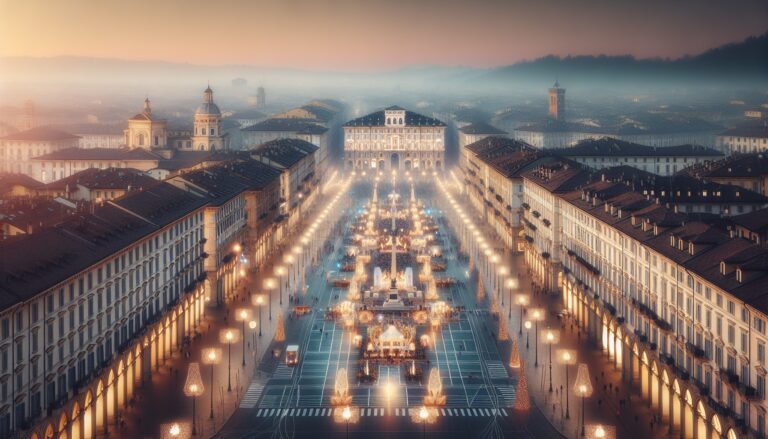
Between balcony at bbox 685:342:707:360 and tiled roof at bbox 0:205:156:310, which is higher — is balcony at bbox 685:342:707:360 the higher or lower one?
the lower one

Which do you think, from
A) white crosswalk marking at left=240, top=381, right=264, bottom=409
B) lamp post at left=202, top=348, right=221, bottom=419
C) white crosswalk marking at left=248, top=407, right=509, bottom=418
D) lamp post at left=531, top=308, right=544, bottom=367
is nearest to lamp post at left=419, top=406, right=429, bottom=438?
white crosswalk marking at left=248, top=407, right=509, bottom=418

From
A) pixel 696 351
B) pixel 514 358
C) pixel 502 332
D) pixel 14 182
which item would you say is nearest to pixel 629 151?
pixel 502 332

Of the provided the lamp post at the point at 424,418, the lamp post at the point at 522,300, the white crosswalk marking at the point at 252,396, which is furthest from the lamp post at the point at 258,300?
the lamp post at the point at 424,418

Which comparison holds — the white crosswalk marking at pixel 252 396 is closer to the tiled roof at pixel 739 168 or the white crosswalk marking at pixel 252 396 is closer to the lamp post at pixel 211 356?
the lamp post at pixel 211 356

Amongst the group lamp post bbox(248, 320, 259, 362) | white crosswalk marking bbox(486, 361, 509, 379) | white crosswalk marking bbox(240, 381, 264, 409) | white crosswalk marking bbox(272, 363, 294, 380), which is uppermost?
lamp post bbox(248, 320, 259, 362)

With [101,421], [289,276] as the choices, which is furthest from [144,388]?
[289,276]

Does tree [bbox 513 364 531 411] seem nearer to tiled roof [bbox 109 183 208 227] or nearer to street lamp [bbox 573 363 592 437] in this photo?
street lamp [bbox 573 363 592 437]

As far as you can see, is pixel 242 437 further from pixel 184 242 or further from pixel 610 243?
pixel 610 243

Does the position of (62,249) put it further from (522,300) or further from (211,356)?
(522,300)
